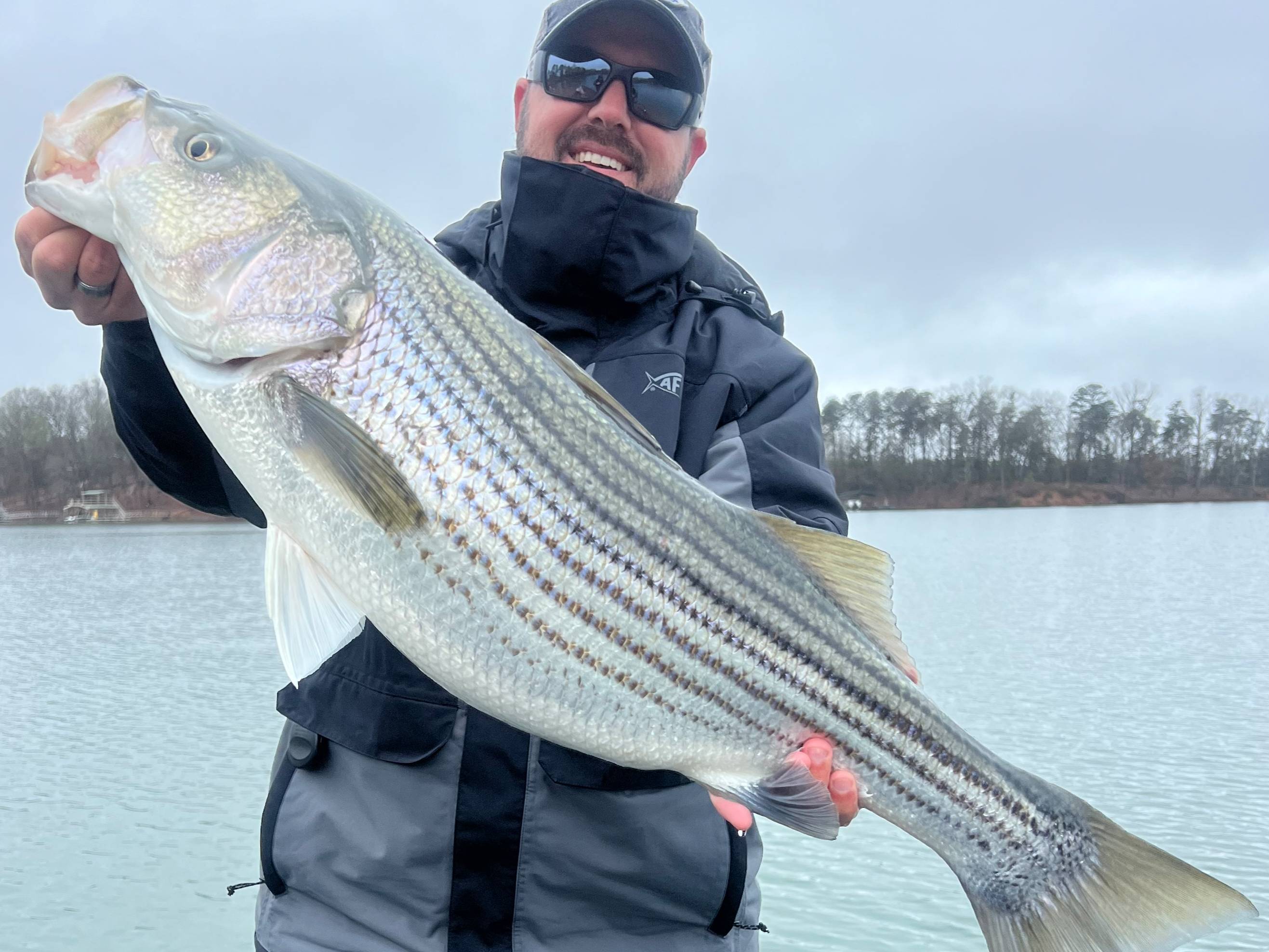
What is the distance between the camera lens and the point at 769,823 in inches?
382

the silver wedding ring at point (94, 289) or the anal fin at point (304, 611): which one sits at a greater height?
the silver wedding ring at point (94, 289)

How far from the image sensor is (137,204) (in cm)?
244

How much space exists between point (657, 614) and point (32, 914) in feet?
26.5

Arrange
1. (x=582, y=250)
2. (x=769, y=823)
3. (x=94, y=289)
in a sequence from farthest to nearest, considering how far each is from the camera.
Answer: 1. (x=769, y=823)
2. (x=582, y=250)
3. (x=94, y=289)

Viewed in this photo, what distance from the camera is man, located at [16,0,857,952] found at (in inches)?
108

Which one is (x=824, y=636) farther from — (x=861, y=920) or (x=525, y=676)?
(x=861, y=920)

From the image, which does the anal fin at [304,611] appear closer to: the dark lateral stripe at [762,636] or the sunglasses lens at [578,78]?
the dark lateral stripe at [762,636]

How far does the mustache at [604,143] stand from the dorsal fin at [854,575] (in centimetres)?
150

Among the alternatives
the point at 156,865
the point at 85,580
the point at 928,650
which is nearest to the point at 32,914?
the point at 156,865

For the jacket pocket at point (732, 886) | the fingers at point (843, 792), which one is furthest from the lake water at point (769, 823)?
the fingers at point (843, 792)

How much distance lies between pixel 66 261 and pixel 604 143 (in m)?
1.82

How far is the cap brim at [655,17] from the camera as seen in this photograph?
3.46m

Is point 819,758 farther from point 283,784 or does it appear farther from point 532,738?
point 283,784

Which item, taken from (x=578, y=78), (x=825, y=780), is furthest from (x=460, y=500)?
(x=578, y=78)
